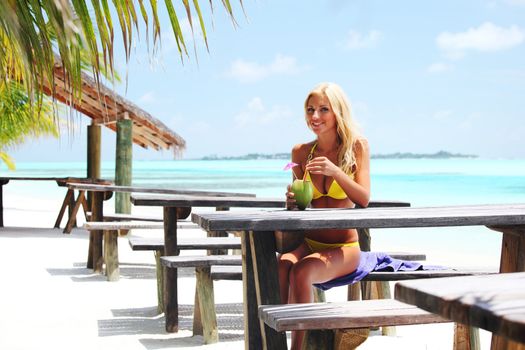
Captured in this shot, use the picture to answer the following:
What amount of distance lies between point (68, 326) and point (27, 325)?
263mm

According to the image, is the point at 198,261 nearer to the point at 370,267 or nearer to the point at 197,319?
the point at 197,319

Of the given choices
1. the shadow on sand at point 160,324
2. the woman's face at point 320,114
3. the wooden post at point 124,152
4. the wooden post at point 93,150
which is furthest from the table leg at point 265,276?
the wooden post at point 93,150

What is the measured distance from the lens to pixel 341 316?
9.17ft

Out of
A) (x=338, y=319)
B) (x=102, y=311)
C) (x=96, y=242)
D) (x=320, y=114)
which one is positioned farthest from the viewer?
(x=96, y=242)

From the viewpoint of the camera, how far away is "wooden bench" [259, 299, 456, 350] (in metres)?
2.74

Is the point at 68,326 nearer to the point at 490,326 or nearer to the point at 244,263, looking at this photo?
the point at 244,263

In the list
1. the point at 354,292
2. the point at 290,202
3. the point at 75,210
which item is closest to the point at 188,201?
the point at 354,292

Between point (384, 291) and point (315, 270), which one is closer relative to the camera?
point (315, 270)

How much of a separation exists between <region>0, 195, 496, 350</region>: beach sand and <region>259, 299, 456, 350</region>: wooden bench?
1.69 metres

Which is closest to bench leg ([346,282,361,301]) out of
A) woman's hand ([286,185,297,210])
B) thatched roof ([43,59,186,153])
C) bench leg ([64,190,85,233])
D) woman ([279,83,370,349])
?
woman ([279,83,370,349])

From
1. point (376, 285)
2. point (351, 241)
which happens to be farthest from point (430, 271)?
point (376, 285)

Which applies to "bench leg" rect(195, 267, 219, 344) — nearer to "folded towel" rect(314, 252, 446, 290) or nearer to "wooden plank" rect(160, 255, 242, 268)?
"wooden plank" rect(160, 255, 242, 268)

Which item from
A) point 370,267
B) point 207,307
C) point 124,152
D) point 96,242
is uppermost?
point 124,152

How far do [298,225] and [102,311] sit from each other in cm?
306
